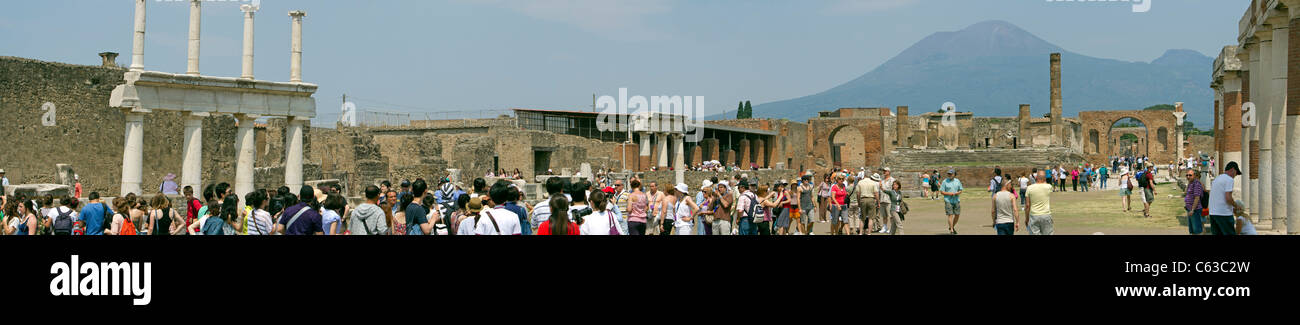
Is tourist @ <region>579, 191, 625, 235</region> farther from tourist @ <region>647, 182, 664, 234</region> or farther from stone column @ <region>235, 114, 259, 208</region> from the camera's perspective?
stone column @ <region>235, 114, 259, 208</region>

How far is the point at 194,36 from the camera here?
Result: 66.0 ft

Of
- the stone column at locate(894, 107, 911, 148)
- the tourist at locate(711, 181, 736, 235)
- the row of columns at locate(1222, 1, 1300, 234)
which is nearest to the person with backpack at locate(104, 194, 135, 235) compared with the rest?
the tourist at locate(711, 181, 736, 235)

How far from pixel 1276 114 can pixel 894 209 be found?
18.4ft

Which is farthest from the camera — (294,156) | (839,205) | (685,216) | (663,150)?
(663,150)

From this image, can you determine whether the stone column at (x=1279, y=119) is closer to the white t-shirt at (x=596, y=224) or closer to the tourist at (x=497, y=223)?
the white t-shirt at (x=596, y=224)

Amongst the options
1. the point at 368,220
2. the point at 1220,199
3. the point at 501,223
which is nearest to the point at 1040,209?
the point at 1220,199

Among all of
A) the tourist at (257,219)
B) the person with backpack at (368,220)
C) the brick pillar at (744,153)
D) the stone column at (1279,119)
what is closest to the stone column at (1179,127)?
the brick pillar at (744,153)

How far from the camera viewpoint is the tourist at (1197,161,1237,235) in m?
11.3

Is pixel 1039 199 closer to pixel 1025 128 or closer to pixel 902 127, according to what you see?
pixel 902 127
